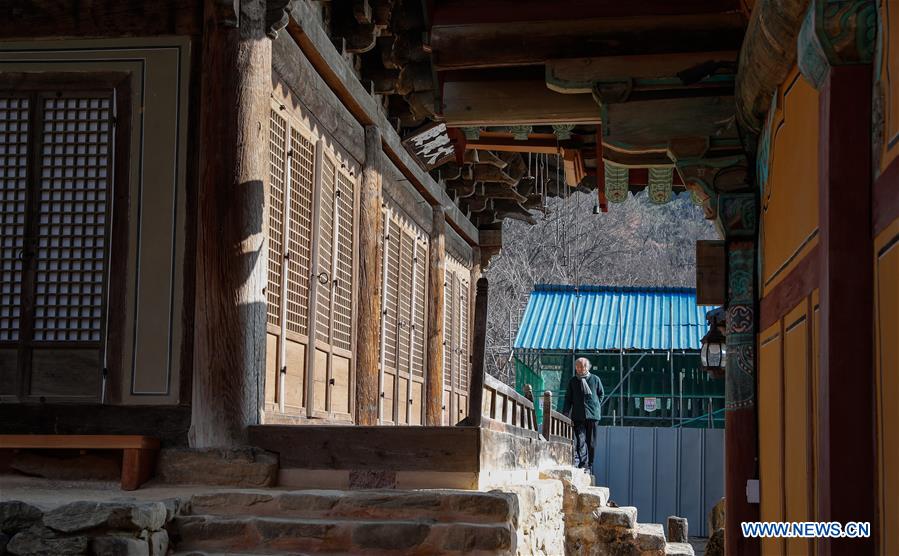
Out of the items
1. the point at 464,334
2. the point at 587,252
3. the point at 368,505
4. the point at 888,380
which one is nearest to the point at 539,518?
the point at 368,505

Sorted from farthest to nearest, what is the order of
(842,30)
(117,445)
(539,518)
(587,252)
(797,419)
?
(587,252), (539,518), (117,445), (797,419), (842,30)

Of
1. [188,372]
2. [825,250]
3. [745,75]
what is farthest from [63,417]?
[825,250]

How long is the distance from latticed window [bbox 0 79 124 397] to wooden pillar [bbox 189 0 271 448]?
874 millimetres

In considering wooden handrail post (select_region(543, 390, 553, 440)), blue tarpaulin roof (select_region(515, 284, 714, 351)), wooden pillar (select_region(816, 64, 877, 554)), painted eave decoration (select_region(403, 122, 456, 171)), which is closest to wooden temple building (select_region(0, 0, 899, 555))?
wooden pillar (select_region(816, 64, 877, 554))

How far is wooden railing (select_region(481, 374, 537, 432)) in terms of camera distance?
8.49m

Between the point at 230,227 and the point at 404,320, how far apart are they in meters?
6.54

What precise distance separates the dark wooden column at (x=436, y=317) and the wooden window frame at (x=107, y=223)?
7.52m

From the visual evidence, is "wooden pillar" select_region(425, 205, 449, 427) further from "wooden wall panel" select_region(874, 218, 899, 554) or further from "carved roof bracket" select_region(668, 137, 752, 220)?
"wooden wall panel" select_region(874, 218, 899, 554)

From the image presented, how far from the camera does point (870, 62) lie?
152 inches

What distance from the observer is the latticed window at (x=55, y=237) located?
27.1 feet

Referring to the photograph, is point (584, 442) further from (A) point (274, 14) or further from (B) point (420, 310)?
(A) point (274, 14)

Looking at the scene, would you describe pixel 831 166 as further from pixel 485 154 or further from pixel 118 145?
pixel 485 154

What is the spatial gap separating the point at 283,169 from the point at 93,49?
5.88 ft

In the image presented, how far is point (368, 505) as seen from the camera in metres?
6.66
